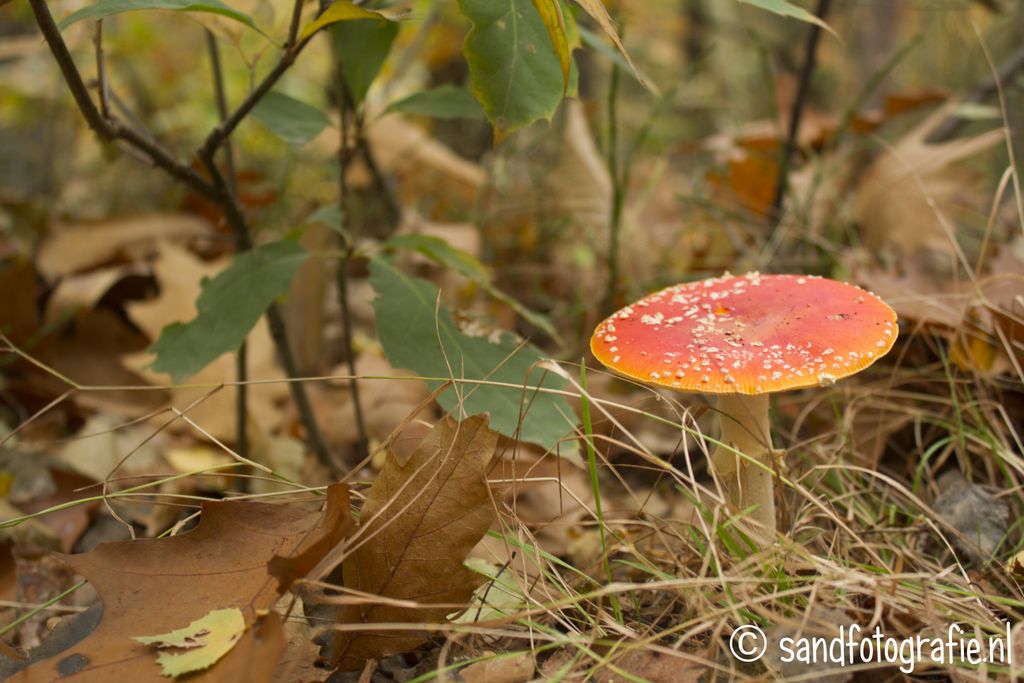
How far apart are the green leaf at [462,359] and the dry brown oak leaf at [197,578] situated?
0.35 m

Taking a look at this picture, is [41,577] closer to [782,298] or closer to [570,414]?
[570,414]

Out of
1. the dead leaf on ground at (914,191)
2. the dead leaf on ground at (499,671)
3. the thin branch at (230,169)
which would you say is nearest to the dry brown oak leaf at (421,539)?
the dead leaf on ground at (499,671)

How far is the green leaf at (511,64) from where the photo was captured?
43.1 inches

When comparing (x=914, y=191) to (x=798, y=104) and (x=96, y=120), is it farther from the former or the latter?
(x=96, y=120)

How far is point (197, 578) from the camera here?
114 centimetres

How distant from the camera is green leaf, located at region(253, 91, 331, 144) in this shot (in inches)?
58.6

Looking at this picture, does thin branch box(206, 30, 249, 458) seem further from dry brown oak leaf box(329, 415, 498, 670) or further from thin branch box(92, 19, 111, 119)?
dry brown oak leaf box(329, 415, 498, 670)

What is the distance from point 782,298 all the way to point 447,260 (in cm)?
65

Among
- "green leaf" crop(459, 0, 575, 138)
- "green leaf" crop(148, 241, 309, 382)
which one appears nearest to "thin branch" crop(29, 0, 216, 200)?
"green leaf" crop(148, 241, 309, 382)

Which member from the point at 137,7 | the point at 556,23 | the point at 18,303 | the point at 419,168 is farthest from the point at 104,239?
the point at 556,23

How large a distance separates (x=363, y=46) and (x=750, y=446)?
1.07 metres

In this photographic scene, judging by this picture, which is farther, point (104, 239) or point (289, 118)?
point (104, 239)

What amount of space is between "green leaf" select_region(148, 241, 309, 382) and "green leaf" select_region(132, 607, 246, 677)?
0.52 meters

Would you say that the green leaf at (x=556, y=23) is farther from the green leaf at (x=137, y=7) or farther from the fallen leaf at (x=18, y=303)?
the fallen leaf at (x=18, y=303)
